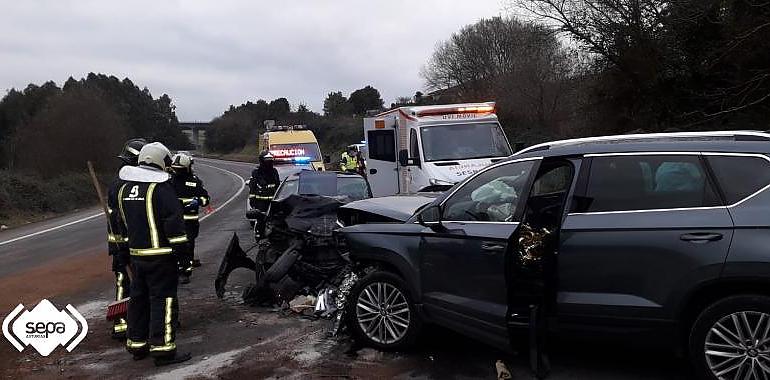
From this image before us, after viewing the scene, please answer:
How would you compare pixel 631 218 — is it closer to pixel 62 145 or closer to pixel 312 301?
pixel 312 301

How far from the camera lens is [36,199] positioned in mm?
22875

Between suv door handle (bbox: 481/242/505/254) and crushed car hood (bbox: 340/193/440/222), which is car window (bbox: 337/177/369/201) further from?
suv door handle (bbox: 481/242/505/254)

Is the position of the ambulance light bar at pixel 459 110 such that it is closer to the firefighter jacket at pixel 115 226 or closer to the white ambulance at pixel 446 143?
the white ambulance at pixel 446 143

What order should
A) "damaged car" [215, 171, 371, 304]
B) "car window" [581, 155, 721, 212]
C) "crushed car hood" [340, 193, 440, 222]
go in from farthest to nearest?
1. "damaged car" [215, 171, 371, 304]
2. "crushed car hood" [340, 193, 440, 222]
3. "car window" [581, 155, 721, 212]

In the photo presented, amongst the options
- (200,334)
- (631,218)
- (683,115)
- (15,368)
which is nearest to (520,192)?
(631,218)

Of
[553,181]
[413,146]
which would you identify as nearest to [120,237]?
[553,181]

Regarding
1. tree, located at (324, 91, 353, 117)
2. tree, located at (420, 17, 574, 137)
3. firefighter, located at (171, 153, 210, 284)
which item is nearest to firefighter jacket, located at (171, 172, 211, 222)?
firefighter, located at (171, 153, 210, 284)

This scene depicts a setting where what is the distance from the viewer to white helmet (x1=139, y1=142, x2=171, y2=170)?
5.47m

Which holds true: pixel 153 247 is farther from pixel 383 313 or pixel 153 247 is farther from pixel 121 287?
pixel 383 313

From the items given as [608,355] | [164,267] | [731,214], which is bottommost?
[608,355]

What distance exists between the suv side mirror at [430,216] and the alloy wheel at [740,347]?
211cm

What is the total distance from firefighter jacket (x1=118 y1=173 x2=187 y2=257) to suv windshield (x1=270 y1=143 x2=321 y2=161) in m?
17.1

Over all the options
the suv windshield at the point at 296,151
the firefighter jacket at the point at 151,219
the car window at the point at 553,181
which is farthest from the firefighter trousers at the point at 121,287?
the suv windshield at the point at 296,151

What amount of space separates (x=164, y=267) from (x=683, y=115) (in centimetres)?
1485
